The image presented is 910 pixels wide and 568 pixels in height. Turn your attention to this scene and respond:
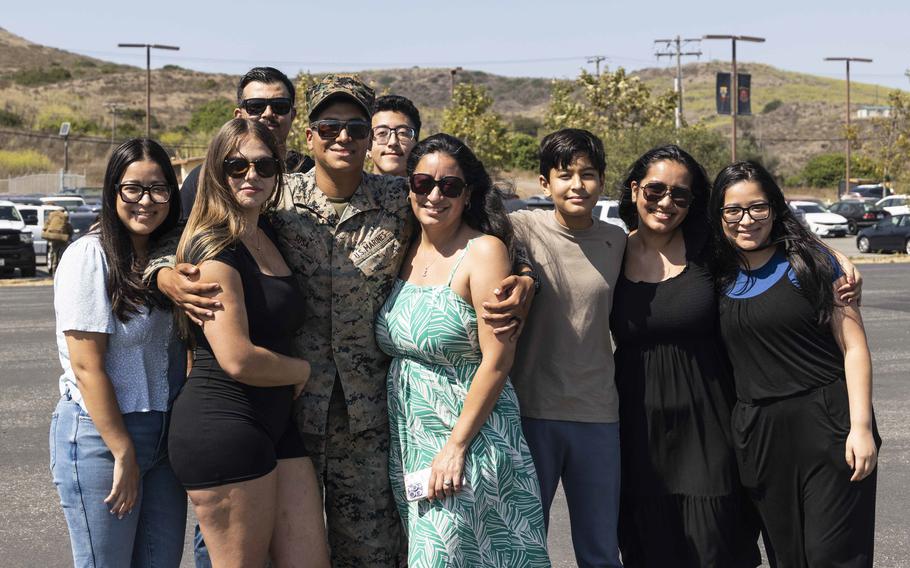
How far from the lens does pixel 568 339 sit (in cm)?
403

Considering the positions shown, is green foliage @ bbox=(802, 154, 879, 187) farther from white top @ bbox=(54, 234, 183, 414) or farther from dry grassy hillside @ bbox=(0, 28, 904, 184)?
white top @ bbox=(54, 234, 183, 414)

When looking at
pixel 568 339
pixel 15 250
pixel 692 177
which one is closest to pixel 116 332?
pixel 568 339

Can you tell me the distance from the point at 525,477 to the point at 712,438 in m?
0.85

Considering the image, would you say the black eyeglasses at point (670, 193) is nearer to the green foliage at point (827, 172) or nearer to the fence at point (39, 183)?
the fence at point (39, 183)

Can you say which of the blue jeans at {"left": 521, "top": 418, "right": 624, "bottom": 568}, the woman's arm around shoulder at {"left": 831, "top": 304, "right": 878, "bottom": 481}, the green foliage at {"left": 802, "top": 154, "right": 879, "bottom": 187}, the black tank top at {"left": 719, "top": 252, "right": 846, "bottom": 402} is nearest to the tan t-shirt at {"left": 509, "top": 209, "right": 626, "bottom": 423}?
the blue jeans at {"left": 521, "top": 418, "right": 624, "bottom": 568}

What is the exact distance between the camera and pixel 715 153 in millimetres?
41875

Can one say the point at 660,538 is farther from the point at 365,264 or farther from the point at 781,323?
the point at 365,264

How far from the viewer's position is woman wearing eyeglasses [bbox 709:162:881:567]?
3855mm

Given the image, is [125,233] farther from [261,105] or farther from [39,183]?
[39,183]

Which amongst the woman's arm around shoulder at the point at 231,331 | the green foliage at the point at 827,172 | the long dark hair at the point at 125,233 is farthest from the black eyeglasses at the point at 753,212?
the green foliage at the point at 827,172

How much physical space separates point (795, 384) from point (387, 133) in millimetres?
2448

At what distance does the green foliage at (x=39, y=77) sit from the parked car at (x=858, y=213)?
279 feet

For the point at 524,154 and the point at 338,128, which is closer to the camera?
the point at 338,128

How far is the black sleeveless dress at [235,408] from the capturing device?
336cm
